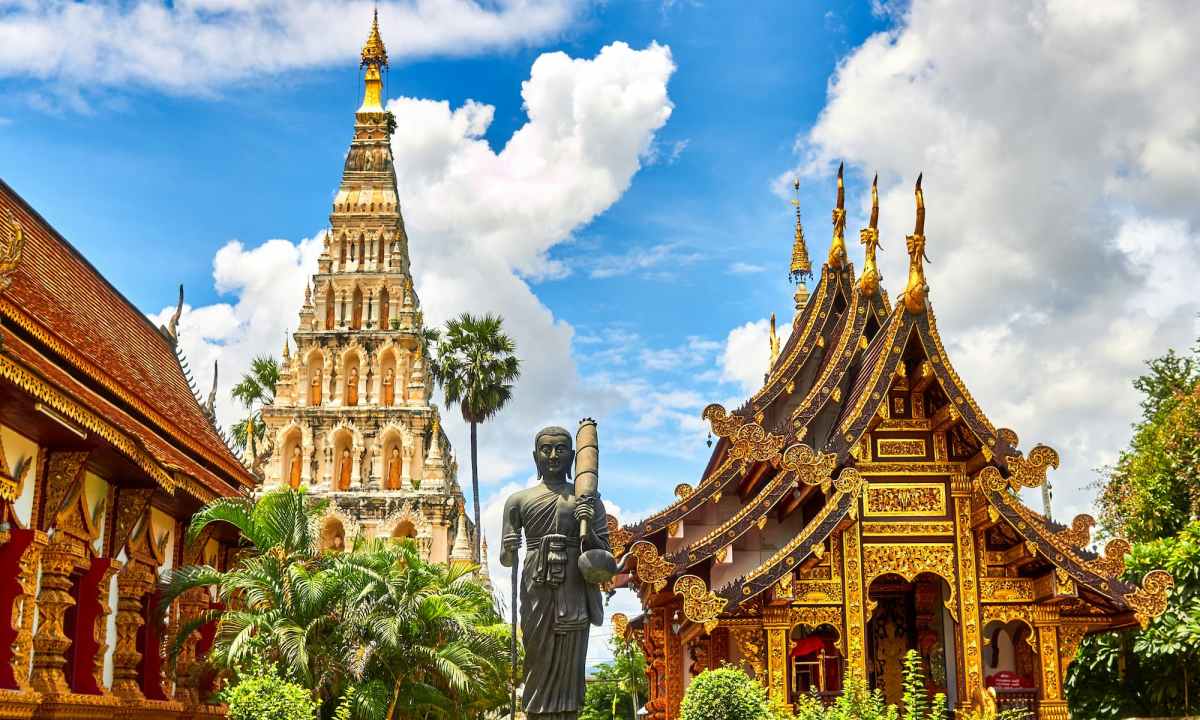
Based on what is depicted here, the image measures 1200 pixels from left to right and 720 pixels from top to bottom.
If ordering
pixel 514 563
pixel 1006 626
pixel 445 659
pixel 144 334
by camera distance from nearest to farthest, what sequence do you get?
pixel 514 563
pixel 1006 626
pixel 445 659
pixel 144 334

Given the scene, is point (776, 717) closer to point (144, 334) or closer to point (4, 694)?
point (4, 694)

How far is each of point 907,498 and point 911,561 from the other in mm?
880

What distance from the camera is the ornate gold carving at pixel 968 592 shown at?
16.9 metres

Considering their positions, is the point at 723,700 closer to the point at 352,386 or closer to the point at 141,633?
the point at 141,633

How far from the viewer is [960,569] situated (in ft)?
56.3

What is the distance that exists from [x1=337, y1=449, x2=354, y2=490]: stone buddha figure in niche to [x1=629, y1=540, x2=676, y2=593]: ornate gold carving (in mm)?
36437

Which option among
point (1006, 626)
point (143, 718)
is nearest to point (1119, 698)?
point (1006, 626)

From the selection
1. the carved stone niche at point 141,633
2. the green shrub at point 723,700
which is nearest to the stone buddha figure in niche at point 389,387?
the carved stone niche at point 141,633

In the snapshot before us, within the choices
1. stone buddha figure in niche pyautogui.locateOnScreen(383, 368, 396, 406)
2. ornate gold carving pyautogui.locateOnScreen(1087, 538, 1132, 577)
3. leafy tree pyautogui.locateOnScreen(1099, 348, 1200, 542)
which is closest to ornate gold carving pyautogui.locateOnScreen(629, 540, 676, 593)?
ornate gold carving pyautogui.locateOnScreen(1087, 538, 1132, 577)

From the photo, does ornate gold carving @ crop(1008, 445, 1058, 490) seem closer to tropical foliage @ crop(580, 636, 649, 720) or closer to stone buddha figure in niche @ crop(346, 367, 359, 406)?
tropical foliage @ crop(580, 636, 649, 720)

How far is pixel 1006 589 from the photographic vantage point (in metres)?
17.2

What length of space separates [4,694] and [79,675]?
11.3 feet

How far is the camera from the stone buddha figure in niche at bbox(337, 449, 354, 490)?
2041 inches

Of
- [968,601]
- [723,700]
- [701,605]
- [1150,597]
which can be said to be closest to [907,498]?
[968,601]
